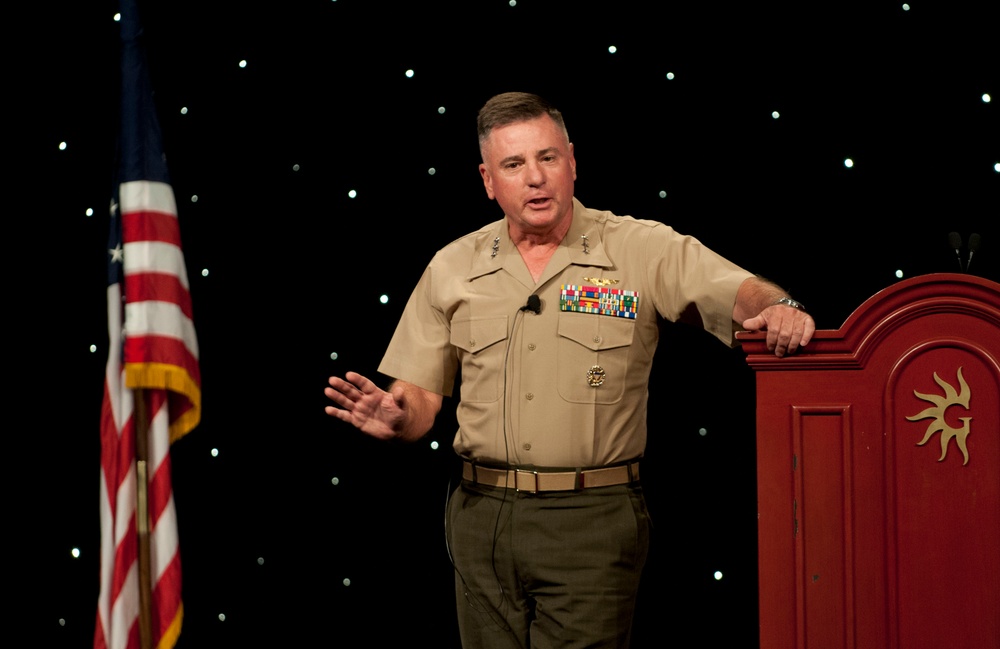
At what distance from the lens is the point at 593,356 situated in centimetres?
227

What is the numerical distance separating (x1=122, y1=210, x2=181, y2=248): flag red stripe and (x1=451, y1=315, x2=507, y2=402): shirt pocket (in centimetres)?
91

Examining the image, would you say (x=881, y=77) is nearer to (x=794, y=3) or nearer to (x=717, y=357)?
(x=794, y=3)

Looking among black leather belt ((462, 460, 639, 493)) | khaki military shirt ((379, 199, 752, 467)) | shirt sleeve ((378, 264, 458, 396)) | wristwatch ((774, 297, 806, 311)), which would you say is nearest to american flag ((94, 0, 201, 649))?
shirt sleeve ((378, 264, 458, 396))

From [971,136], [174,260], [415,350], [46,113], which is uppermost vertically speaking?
[46,113]

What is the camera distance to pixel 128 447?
9.27ft

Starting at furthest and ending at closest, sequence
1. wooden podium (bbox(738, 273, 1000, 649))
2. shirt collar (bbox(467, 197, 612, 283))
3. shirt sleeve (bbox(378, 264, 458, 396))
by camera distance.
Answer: shirt sleeve (bbox(378, 264, 458, 396))
shirt collar (bbox(467, 197, 612, 283))
wooden podium (bbox(738, 273, 1000, 649))

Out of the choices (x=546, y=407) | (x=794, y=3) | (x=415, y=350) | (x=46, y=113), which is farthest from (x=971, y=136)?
(x=46, y=113)

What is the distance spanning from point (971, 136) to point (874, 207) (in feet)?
0.83

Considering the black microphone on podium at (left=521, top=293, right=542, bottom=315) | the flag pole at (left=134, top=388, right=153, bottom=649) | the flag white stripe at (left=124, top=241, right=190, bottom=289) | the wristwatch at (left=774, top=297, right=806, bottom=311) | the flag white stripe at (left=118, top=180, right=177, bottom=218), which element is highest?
the flag white stripe at (left=118, top=180, right=177, bottom=218)

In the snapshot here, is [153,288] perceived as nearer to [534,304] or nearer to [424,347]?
[424,347]

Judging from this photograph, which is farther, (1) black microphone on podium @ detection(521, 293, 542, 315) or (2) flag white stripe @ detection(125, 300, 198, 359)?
(2) flag white stripe @ detection(125, 300, 198, 359)

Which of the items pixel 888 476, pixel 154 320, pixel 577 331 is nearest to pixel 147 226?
pixel 154 320

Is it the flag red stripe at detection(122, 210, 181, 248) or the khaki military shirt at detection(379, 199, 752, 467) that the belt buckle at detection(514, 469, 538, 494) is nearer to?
the khaki military shirt at detection(379, 199, 752, 467)

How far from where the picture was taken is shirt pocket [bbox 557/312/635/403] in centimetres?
225
